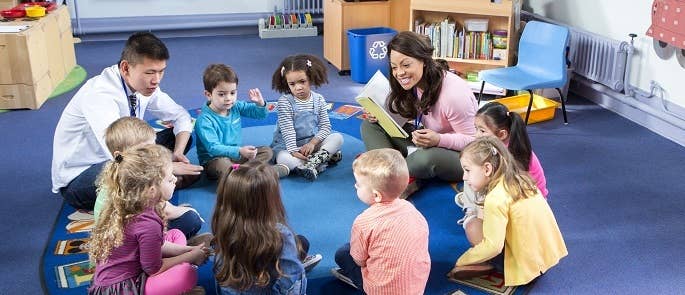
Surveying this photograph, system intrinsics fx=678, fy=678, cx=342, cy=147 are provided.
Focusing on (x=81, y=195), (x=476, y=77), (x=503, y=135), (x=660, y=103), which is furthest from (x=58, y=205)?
(x=660, y=103)

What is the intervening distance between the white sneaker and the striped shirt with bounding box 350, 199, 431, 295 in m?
0.41

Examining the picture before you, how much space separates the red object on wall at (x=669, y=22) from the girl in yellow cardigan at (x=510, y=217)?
2129mm

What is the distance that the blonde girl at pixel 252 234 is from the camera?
216cm

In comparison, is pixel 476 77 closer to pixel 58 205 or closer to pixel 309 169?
pixel 309 169

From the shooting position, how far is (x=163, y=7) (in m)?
7.36

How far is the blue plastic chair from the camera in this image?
449cm

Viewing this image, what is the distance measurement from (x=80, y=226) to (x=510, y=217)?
6.46 ft

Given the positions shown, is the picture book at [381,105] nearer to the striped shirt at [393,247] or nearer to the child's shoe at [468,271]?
the child's shoe at [468,271]


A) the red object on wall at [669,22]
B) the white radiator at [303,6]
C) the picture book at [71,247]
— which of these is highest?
the red object on wall at [669,22]

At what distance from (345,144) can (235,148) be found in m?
0.87

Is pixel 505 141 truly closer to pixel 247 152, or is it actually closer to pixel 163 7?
pixel 247 152

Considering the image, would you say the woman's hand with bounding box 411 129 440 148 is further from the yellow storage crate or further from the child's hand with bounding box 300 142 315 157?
the yellow storage crate

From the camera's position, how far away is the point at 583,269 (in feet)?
9.22

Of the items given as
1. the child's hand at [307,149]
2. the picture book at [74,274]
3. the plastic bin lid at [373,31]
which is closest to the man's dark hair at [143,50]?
the picture book at [74,274]
